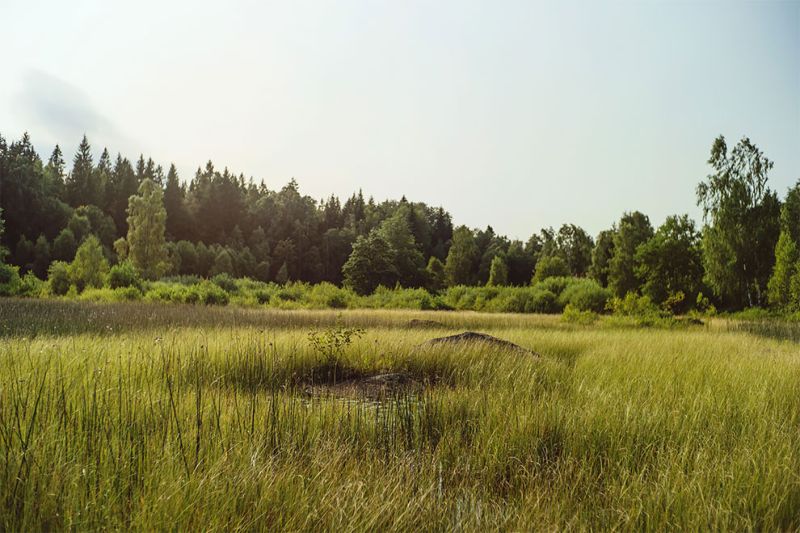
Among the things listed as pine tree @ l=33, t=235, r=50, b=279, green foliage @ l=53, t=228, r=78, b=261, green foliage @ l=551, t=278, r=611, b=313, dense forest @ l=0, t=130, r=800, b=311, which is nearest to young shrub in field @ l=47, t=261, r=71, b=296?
dense forest @ l=0, t=130, r=800, b=311

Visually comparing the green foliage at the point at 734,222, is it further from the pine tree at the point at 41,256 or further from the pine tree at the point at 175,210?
the pine tree at the point at 175,210

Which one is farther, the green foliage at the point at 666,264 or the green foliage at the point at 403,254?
the green foliage at the point at 403,254

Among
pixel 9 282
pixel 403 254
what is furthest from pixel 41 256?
pixel 403 254

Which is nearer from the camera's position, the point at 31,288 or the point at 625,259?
the point at 31,288

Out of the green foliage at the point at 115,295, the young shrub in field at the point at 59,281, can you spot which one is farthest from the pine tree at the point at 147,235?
the green foliage at the point at 115,295

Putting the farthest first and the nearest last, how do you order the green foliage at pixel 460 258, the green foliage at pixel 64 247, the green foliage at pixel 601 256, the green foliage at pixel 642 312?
the green foliage at pixel 460 258 → the green foliage at pixel 64 247 → the green foliage at pixel 601 256 → the green foliage at pixel 642 312

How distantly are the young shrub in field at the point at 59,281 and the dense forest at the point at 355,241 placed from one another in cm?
9

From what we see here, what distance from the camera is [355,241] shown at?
63.1m

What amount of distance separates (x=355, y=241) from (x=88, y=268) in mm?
38386

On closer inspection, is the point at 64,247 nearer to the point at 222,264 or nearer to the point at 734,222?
the point at 222,264

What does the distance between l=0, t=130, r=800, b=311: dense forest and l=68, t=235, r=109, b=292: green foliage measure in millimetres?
68

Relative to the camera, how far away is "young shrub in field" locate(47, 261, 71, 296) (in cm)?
2480

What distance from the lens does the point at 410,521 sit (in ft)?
7.63

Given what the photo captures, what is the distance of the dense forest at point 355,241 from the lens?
83.9 feet
